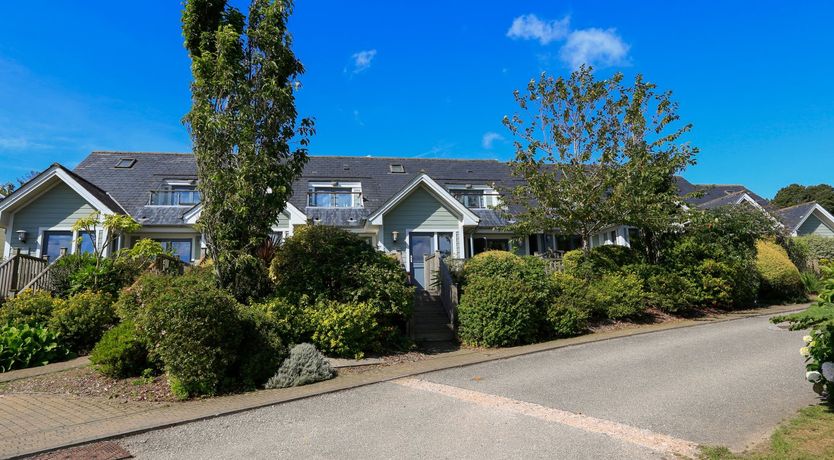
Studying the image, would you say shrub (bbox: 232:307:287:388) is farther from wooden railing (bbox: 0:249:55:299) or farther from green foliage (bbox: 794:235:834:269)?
green foliage (bbox: 794:235:834:269)

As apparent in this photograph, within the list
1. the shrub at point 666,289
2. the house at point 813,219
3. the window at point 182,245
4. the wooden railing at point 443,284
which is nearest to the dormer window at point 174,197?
the window at point 182,245

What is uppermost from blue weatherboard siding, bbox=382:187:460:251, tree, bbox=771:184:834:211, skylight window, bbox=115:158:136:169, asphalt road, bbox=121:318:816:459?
tree, bbox=771:184:834:211

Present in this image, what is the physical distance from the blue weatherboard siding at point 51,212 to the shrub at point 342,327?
13.4m

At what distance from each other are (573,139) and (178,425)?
13768 mm

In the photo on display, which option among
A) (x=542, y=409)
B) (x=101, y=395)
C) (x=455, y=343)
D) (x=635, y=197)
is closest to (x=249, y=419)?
(x=101, y=395)

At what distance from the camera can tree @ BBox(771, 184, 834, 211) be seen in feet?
174

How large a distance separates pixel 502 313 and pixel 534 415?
5.07 meters

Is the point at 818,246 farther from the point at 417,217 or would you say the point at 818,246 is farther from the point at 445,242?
the point at 417,217

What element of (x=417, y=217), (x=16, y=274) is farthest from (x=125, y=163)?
(x=417, y=217)

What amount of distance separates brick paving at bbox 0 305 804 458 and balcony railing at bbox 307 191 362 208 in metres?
12.5

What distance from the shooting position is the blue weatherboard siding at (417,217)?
19.4m

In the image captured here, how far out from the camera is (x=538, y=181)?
14570 mm

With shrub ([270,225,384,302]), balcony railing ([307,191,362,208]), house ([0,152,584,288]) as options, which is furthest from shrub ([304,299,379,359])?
balcony railing ([307,191,362,208])

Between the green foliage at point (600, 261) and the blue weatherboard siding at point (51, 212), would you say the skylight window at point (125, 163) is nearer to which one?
the blue weatherboard siding at point (51, 212)
